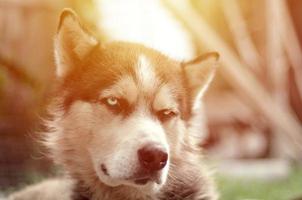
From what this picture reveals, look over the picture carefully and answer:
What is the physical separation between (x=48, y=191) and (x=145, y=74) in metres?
0.35

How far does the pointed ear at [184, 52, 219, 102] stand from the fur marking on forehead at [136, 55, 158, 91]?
0.12 metres

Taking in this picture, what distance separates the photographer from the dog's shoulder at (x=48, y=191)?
1331 mm

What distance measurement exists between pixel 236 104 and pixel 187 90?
1.31m

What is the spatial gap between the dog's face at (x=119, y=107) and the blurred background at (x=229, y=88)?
0.26m

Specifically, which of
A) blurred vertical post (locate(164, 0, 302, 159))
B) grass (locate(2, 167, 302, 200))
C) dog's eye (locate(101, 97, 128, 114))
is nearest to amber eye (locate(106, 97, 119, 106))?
dog's eye (locate(101, 97, 128, 114))

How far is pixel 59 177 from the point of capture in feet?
4.83

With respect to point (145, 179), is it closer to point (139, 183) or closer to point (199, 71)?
point (139, 183)

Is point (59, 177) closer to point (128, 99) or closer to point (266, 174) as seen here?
point (128, 99)

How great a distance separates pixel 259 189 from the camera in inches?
83.8

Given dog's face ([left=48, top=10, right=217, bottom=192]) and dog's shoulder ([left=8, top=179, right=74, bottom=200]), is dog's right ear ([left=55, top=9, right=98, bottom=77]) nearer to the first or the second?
dog's face ([left=48, top=10, right=217, bottom=192])

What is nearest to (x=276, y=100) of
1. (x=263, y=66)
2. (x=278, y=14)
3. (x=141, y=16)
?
(x=263, y=66)

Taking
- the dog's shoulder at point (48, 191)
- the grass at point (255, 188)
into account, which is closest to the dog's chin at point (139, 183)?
the dog's shoulder at point (48, 191)

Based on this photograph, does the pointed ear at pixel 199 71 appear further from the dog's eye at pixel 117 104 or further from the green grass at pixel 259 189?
the green grass at pixel 259 189

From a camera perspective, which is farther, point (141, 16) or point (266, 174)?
point (266, 174)
